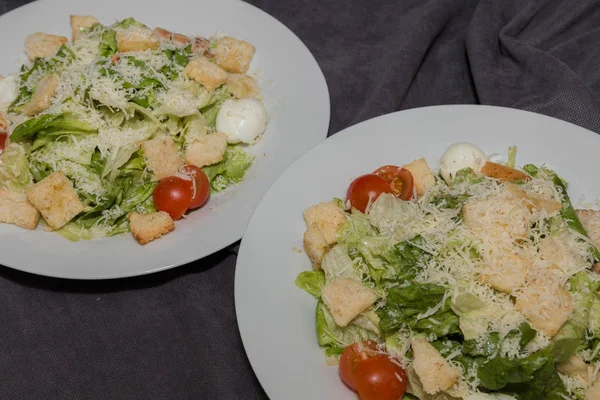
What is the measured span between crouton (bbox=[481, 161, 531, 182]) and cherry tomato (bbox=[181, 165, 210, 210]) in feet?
5.18

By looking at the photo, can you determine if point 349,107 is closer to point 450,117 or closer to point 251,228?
point 450,117

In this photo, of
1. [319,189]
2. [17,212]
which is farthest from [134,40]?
[319,189]

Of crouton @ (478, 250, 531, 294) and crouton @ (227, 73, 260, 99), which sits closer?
crouton @ (478, 250, 531, 294)

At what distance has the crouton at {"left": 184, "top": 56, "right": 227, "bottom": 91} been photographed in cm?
418

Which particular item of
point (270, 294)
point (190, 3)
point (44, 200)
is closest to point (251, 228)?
point (270, 294)

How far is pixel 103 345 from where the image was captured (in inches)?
133

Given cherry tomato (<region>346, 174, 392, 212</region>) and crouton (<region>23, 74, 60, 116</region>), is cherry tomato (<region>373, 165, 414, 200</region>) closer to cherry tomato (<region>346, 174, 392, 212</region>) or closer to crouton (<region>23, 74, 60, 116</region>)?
cherry tomato (<region>346, 174, 392, 212</region>)

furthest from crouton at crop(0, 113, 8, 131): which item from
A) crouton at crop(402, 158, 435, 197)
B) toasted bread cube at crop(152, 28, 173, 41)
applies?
crouton at crop(402, 158, 435, 197)

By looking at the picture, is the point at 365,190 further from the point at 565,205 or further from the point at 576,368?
the point at 576,368

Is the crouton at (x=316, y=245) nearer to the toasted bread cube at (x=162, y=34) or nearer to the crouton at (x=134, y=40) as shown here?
the crouton at (x=134, y=40)

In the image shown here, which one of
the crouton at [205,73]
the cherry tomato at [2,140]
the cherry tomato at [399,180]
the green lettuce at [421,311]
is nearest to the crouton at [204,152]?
the crouton at [205,73]

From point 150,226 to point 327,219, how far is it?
3.23 feet

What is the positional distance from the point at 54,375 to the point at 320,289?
1444mm

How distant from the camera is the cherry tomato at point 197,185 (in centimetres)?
368
